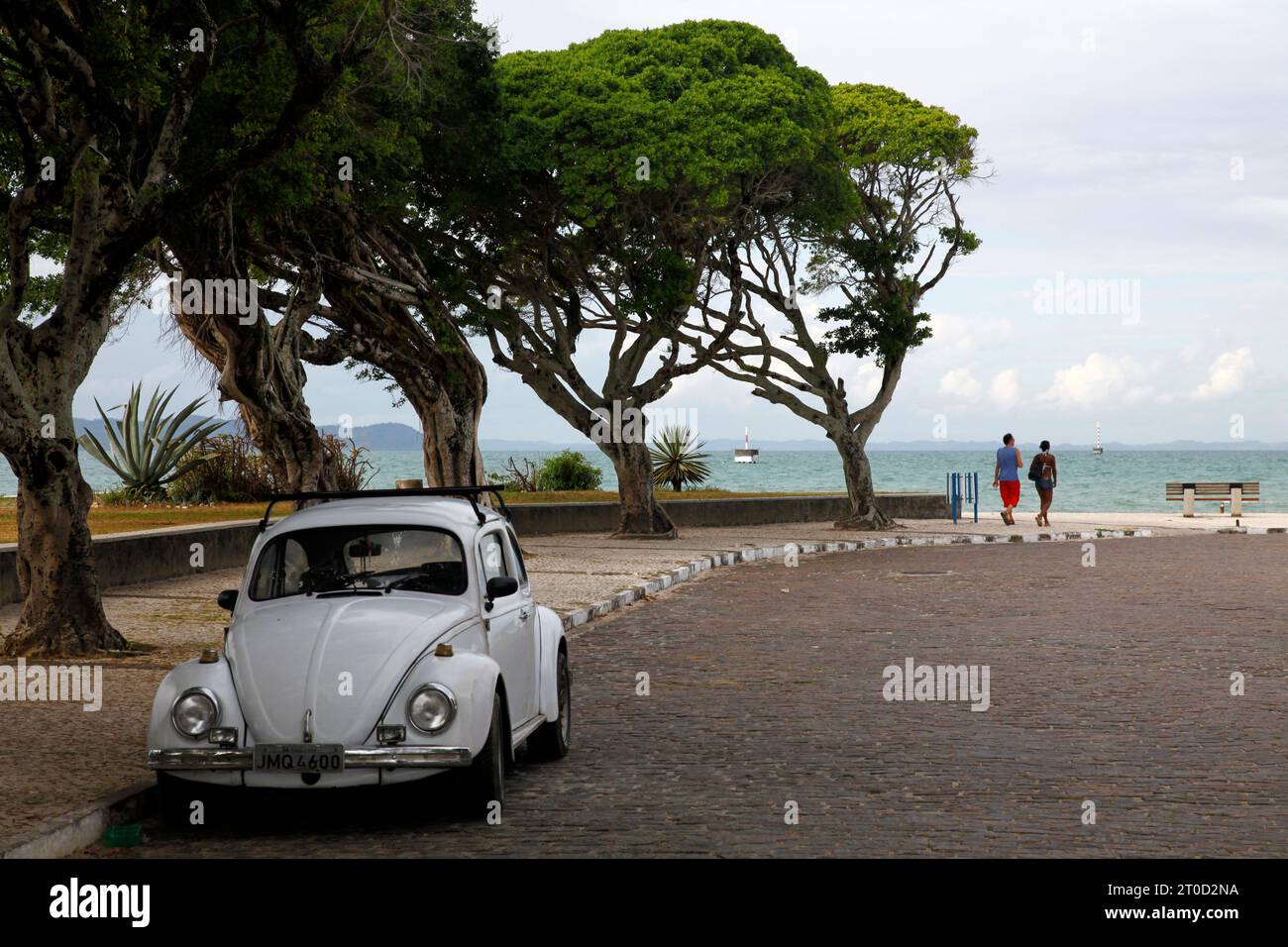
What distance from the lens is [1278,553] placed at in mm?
25031

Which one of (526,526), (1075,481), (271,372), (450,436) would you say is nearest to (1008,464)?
(526,526)

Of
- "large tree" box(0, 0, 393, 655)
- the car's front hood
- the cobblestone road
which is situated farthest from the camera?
"large tree" box(0, 0, 393, 655)

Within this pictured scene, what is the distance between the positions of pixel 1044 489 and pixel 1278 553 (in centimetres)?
878

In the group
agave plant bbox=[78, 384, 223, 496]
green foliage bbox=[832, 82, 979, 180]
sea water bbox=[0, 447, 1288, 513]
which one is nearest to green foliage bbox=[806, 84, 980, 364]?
green foliage bbox=[832, 82, 979, 180]

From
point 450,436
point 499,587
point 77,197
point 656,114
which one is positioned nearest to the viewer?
point 499,587

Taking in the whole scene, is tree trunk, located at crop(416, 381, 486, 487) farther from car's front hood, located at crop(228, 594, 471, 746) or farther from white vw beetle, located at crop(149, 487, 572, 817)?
car's front hood, located at crop(228, 594, 471, 746)

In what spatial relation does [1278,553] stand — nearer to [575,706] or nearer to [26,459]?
[575,706]

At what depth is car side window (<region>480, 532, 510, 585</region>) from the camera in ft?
26.3

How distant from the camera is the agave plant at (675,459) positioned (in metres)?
44.4

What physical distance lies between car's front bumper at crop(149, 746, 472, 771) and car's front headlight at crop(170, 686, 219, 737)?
9 cm

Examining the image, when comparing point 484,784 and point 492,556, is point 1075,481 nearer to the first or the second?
point 492,556

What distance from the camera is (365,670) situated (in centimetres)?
674

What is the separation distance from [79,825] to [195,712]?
679mm
